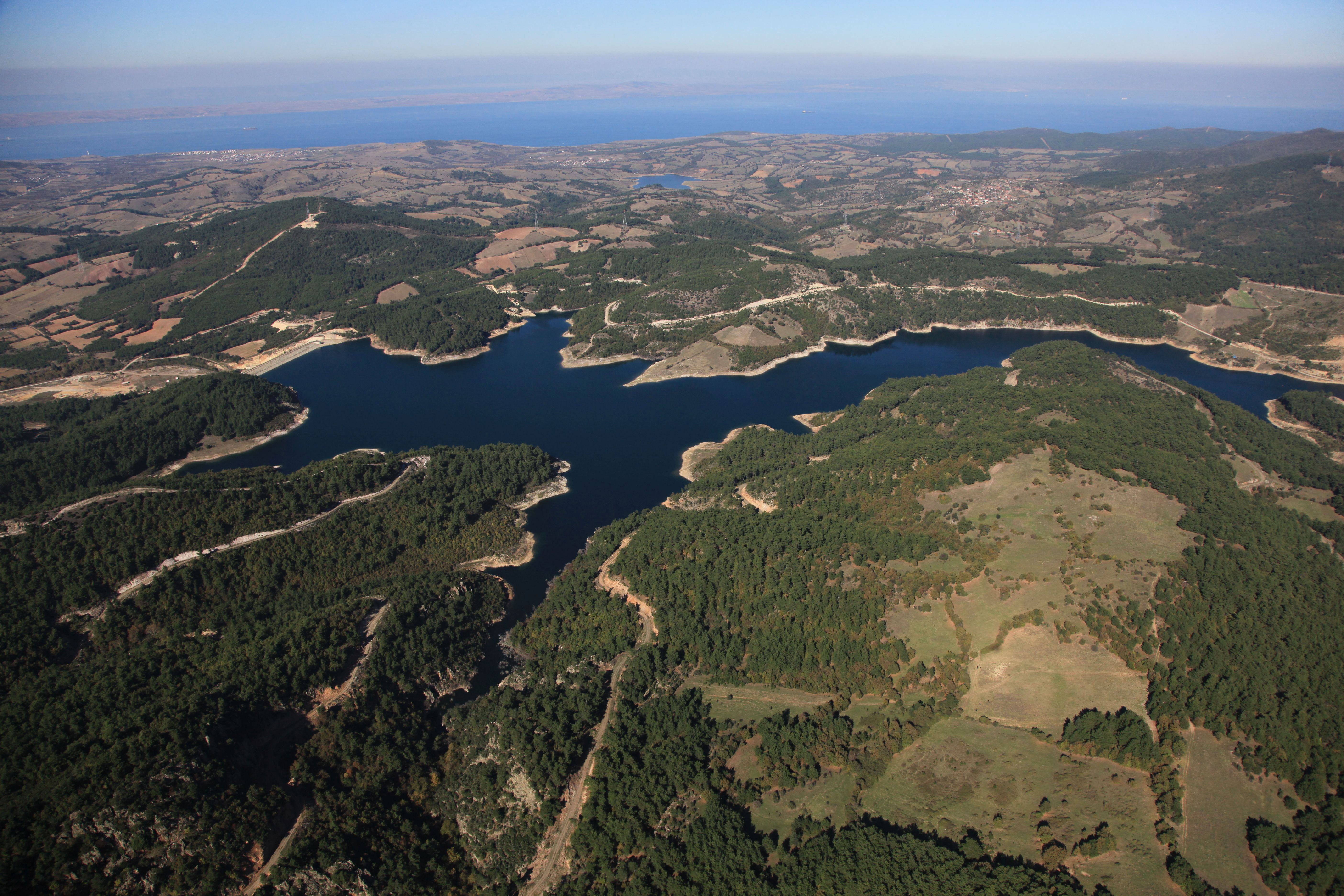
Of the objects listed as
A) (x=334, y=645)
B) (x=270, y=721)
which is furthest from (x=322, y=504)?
(x=270, y=721)

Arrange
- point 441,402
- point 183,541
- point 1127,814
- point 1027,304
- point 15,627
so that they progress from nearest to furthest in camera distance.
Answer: point 1127,814, point 15,627, point 183,541, point 441,402, point 1027,304

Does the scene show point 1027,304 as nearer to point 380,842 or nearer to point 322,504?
point 322,504

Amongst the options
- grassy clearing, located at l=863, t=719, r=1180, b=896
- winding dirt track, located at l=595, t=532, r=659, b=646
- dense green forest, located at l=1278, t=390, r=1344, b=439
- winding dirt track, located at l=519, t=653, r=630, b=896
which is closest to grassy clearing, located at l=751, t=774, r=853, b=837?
grassy clearing, located at l=863, t=719, r=1180, b=896

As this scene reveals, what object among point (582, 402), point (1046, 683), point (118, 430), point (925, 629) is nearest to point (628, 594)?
point (925, 629)

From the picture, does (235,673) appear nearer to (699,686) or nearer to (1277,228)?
(699,686)

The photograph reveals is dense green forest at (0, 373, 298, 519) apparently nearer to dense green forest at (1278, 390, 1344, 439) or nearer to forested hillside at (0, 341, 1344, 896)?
forested hillside at (0, 341, 1344, 896)

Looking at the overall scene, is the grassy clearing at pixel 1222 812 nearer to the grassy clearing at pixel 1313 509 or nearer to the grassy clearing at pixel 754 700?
the grassy clearing at pixel 754 700

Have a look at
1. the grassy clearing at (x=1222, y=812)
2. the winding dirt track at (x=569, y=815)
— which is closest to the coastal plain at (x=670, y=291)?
the winding dirt track at (x=569, y=815)
